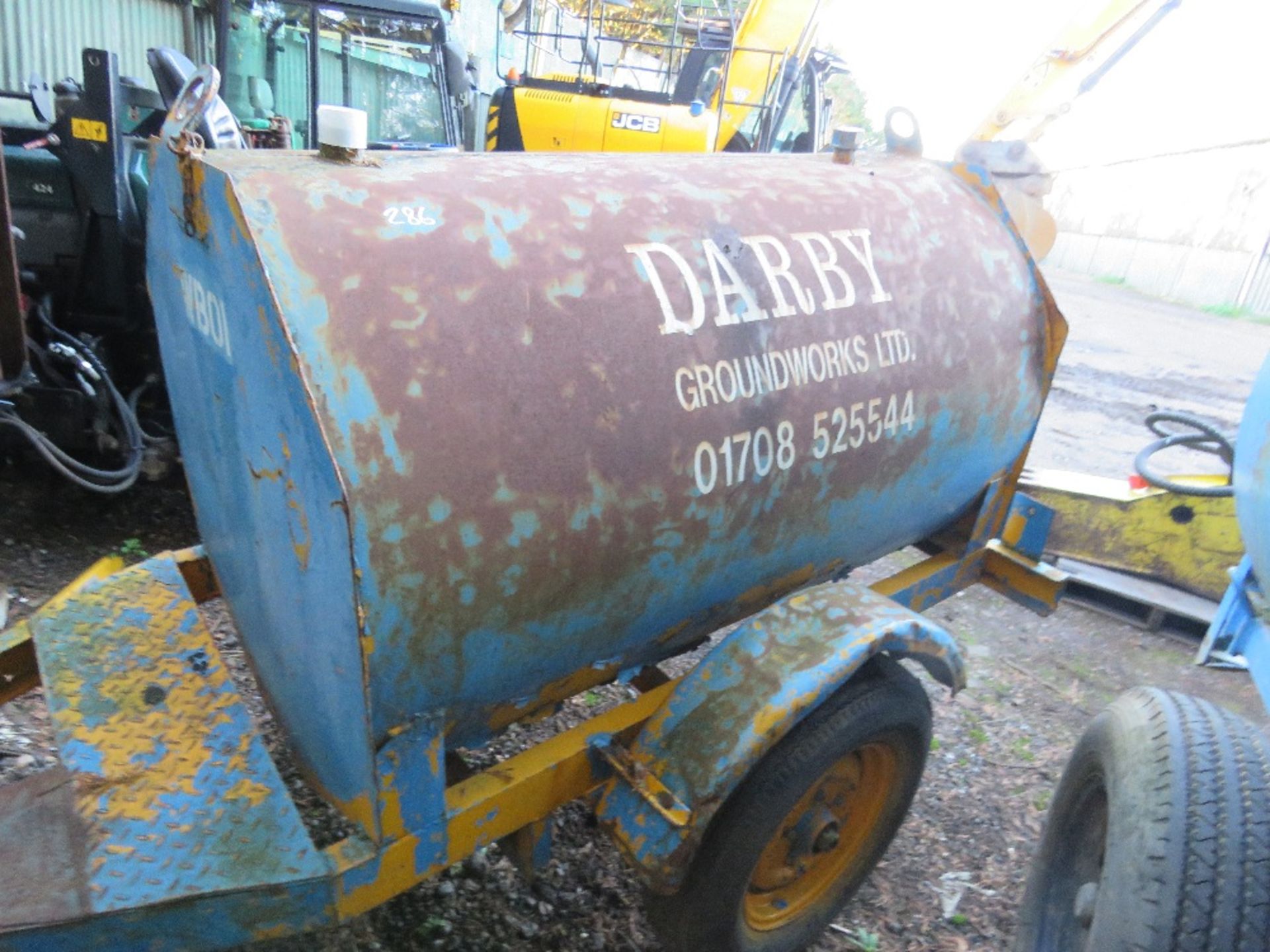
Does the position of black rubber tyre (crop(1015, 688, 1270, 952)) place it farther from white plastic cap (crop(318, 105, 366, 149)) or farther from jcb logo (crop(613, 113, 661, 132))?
jcb logo (crop(613, 113, 661, 132))

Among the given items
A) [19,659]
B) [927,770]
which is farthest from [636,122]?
[19,659]

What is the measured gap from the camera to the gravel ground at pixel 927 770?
245cm

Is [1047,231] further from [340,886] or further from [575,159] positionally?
[340,886]

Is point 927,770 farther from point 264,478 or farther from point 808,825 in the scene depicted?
point 264,478

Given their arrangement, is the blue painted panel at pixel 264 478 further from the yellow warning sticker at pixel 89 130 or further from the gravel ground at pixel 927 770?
the yellow warning sticker at pixel 89 130

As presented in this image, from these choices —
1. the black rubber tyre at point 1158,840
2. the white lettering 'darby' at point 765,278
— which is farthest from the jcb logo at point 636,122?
the black rubber tyre at point 1158,840

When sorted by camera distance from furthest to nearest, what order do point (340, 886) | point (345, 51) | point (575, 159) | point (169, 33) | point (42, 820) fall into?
1. point (169, 33)
2. point (345, 51)
3. point (575, 159)
4. point (42, 820)
5. point (340, 886)

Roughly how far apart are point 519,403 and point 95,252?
323 centimetres

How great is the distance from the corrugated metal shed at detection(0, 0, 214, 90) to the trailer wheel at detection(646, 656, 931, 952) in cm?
830

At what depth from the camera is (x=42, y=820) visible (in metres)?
1.85

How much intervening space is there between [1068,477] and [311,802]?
355 cm

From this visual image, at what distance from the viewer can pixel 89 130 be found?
379cm

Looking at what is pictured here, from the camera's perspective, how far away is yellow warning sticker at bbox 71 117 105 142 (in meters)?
3.77

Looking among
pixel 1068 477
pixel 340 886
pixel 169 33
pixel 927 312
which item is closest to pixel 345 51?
pixel 927 312
